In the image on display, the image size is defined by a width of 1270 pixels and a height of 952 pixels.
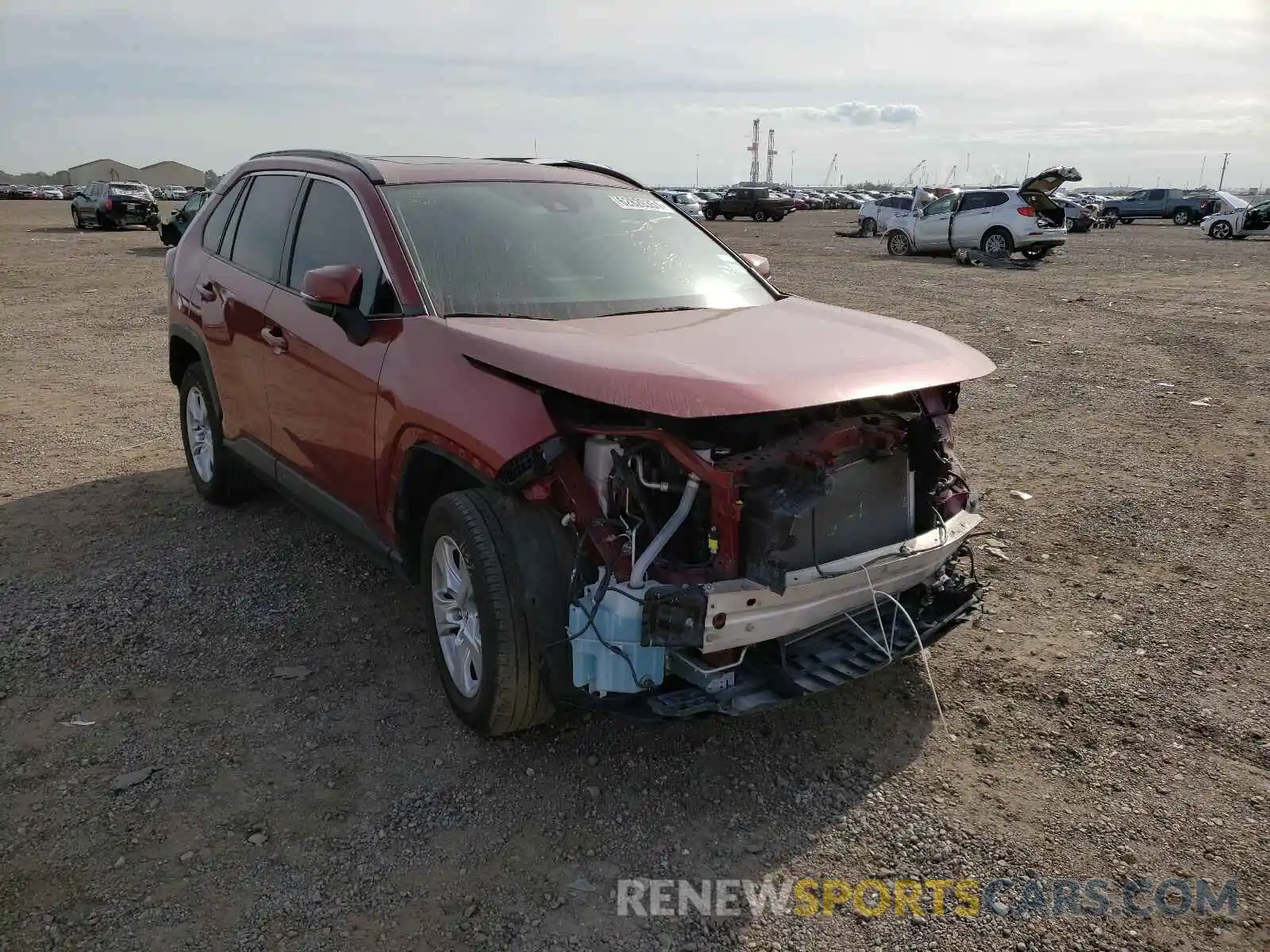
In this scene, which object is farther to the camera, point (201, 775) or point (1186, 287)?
point (1186, 287)

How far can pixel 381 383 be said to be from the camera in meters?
3.53

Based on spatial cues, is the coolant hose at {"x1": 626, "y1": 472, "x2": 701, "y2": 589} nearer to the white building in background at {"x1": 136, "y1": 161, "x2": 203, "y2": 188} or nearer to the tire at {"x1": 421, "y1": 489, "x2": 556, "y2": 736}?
the tire at {"x1": 421, "y1": 489, "x2": 556, "y2": 736}

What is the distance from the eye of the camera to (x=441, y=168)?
4223 millimetres

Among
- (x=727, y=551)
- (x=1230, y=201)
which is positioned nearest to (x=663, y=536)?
(x=727, y=551)

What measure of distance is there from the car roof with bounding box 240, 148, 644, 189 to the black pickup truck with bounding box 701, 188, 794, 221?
42.0 metres

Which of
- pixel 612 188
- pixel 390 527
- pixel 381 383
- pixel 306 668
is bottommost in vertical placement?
pixel 306 668

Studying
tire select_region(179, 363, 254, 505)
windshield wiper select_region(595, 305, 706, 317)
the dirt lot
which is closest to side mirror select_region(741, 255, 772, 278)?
windshield wiper select_region(595, 305, 706, 317)

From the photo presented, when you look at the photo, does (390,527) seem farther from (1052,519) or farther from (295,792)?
(1052,519)

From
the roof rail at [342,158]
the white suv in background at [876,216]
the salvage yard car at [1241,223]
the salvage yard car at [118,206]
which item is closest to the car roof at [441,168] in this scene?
the roof rail at [342,158]

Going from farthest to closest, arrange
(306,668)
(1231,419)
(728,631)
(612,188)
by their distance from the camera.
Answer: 1. (1231,419)
2. (612,188)
3. (306,668)
4. (728,631)

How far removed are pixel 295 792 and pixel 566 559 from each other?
1204 millimetres

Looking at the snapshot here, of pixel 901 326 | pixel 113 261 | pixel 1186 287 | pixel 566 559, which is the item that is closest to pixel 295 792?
pixel 566 559

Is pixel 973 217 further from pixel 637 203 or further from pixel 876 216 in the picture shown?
pixel 637 203

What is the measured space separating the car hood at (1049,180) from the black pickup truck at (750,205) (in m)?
24.0
